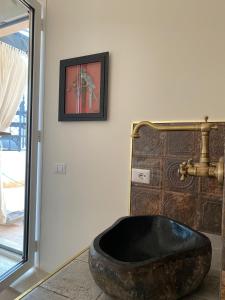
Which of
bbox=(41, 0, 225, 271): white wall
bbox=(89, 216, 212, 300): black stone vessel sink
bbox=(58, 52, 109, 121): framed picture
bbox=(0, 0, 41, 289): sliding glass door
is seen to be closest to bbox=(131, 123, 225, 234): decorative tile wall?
bbox=(41, 0, 225, 271): white wall

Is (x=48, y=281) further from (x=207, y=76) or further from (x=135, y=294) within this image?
(x=207, y=76)

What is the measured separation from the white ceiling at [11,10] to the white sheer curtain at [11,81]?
22cm

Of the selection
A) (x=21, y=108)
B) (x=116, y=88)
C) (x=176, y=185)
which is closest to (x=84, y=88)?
(x=116, y=88)

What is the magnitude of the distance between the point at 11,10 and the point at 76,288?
2.04 m

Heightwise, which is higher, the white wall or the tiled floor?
the white wall

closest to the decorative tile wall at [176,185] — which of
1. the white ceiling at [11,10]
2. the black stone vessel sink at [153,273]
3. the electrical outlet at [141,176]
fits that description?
the electrical outlet at [141,176]

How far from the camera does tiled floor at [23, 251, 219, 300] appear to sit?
62 centimetres

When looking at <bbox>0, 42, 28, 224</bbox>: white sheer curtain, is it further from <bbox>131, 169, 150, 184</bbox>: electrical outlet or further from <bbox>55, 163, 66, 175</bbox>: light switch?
<bbox>131, 169, 150, 184</bbox>: electrical outlet

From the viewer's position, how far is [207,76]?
1.31 metres

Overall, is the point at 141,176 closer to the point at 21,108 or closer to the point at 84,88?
the point at 84,88

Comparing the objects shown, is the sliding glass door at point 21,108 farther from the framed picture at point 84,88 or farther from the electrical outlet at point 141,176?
the electrical outlet at point 141,176

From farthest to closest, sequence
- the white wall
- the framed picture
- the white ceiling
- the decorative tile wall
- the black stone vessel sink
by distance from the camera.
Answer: the white ceiling → the framed picture → the white wall → the decorative tile wall → the black stone vessel sink

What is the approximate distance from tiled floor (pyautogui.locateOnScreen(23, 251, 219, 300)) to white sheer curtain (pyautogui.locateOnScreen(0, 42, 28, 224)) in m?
1.55

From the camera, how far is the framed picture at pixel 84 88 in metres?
1.64
